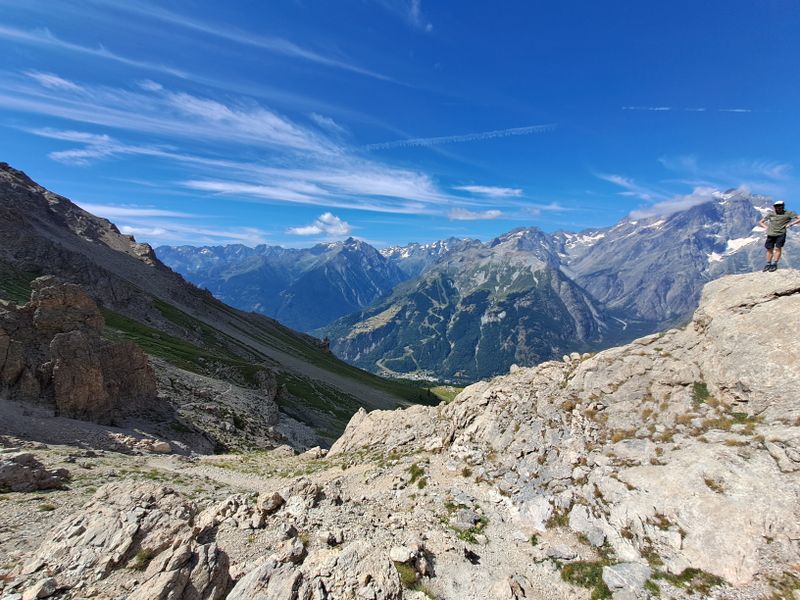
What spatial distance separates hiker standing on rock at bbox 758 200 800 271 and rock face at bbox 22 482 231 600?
3339cm

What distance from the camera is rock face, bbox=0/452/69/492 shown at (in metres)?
22.8

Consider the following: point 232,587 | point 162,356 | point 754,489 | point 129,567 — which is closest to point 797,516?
point 754,489

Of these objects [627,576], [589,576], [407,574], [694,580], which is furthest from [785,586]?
[407,574]

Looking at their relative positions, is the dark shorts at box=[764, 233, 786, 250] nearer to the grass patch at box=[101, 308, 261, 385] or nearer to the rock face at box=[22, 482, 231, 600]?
the rock face at box=[22, 482, 231, 600]

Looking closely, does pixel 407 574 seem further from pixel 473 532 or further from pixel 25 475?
pixel 25 475

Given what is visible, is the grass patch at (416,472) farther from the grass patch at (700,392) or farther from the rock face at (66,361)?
the rock face at (66,361)

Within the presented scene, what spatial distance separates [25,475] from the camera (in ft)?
76.8

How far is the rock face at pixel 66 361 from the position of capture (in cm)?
4178

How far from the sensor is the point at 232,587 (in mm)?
15797

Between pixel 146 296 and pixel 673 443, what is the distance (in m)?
151

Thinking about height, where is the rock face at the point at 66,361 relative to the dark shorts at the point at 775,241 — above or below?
below

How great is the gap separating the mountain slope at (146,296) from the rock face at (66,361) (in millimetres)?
29179

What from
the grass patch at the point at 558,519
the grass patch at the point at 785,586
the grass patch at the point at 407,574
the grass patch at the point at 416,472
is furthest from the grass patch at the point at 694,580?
the grass patch at the point at 416,472

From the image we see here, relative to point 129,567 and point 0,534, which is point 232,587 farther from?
point 0,534
